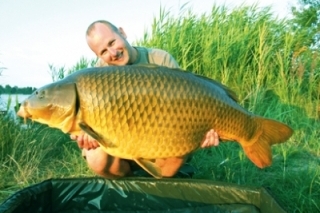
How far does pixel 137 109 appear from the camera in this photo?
1.79m

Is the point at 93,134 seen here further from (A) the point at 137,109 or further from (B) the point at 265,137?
(B) the point at 265,137

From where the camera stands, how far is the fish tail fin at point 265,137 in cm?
206

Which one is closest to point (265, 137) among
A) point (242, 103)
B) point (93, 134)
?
point (93, 134)

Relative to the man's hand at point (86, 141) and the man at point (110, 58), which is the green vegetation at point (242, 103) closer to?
the man at point (110, 58)

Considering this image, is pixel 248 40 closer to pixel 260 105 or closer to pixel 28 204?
pixel 260 105

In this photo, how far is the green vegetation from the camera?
2.80 m

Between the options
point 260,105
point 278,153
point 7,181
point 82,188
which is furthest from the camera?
point 260,105

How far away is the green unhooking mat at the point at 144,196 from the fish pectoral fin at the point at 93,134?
1.63ft

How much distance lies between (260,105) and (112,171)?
7.89 feet

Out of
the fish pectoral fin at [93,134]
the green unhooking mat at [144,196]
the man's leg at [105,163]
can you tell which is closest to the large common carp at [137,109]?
the fish pectoral fin at [93,134]

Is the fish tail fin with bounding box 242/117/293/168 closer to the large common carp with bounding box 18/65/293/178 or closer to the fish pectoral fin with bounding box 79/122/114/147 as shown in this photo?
the large common carp with bounding box 18/65/293/178

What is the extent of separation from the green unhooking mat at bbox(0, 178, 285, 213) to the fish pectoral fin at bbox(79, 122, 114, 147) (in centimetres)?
50

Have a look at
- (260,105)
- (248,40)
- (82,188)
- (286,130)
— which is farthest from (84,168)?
(248,40)

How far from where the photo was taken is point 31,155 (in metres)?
3.37
